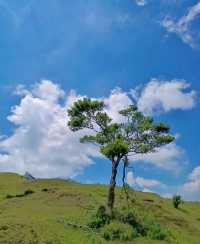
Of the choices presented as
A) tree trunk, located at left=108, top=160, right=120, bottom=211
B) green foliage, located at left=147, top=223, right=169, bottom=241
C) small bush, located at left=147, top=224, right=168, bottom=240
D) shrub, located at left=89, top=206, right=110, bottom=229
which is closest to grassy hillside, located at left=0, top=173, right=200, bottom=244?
shrub, located at left=89, top=206, right=110, bottom=229

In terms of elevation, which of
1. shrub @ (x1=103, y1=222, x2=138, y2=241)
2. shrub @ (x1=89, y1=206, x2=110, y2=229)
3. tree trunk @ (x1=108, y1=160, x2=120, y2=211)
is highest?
tree trunk @ (x1=108, y1=160, x2=120, y2=211)

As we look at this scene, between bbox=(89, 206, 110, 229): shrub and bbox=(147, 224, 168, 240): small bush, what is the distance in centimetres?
434

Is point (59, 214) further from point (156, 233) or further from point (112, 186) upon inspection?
point (156, 233)

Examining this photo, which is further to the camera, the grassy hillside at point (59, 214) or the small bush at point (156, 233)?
the small bush at point (156, 233)

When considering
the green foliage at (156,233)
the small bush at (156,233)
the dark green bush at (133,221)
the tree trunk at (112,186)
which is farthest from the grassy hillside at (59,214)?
the dark green bush at (133,221)

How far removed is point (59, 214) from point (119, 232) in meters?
6.68

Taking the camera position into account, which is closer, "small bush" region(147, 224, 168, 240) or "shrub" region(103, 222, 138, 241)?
"shrub" region(103, 222, 138, 241)

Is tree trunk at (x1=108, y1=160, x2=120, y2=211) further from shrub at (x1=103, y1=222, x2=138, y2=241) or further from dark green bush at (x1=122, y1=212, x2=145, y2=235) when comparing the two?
shrub at (x1=103, y1=222, x2=138, y2=241)

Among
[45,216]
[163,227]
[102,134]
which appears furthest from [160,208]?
[45,216]

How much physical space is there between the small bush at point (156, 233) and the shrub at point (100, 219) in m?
4.34

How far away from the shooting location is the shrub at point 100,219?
4823cm

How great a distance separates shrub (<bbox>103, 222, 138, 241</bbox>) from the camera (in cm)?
4625

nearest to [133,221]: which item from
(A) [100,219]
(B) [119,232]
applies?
(A) [100,219]

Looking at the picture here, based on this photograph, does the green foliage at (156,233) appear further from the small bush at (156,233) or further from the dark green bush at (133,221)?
the dark green bush at (133,221)
